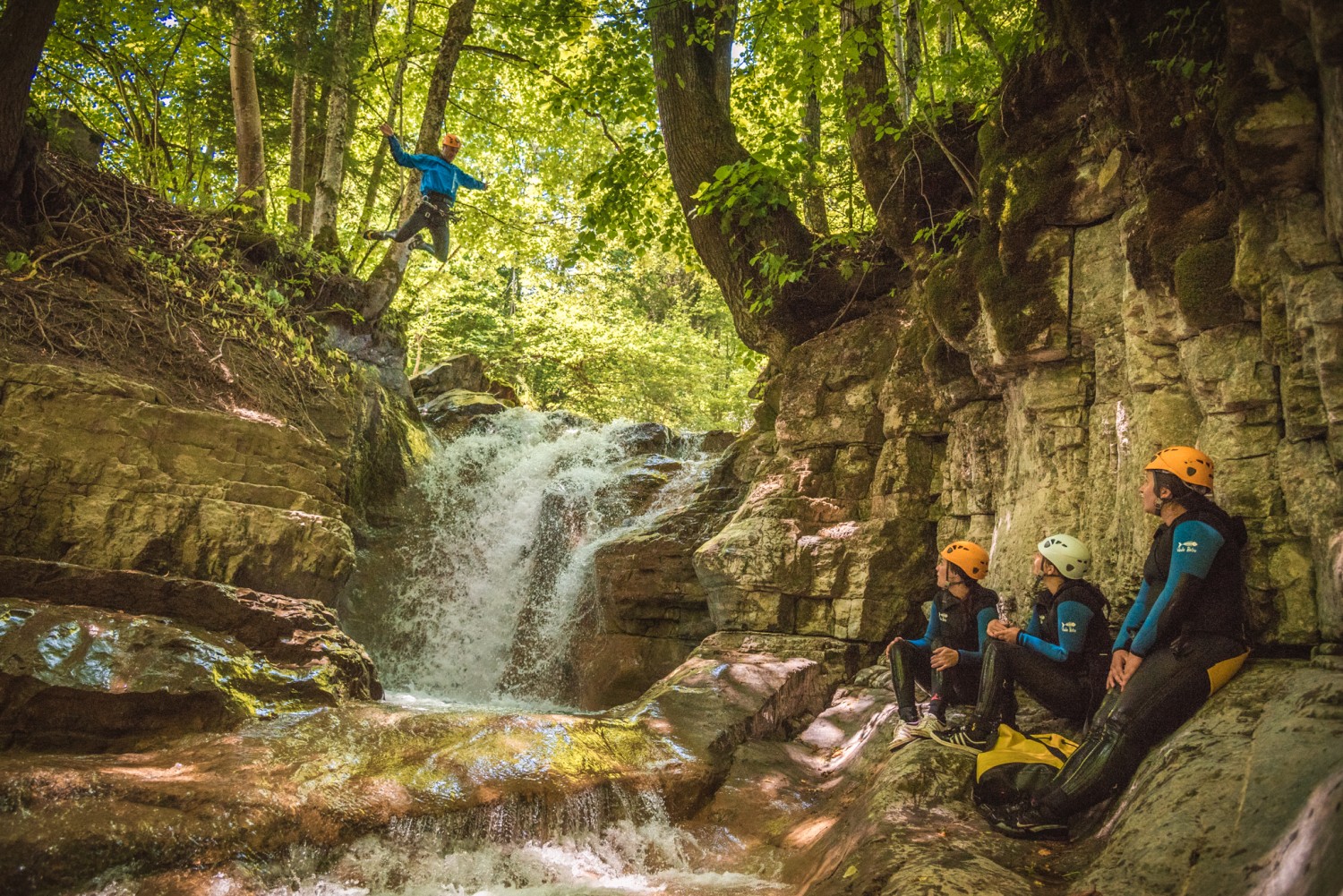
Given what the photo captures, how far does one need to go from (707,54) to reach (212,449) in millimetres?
7602

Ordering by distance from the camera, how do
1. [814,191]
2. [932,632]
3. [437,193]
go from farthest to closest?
[814,191] → [437,193] → [932,632]

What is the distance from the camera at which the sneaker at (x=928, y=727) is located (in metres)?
4.87

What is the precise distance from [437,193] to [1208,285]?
813 cm

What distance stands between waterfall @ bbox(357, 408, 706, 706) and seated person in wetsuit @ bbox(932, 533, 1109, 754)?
6.09 meters

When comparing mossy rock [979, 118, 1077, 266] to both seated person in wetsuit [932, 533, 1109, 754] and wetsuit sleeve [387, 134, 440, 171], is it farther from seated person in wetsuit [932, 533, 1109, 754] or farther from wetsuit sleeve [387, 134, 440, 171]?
wetsuit sleeve [387, 134, 440, 171]

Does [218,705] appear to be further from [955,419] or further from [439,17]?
[439,17]

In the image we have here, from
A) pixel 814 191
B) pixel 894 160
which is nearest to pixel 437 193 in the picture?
pixel 814 191

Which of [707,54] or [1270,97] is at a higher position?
[707,54]

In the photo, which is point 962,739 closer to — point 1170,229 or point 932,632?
point 932,632

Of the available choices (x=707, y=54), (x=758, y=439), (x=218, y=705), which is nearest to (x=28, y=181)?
(x=218, y=705)

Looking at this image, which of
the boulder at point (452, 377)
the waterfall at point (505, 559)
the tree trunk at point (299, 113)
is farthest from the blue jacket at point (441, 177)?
the boulder at point (452, 377)

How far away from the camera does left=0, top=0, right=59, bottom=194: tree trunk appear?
5.81m

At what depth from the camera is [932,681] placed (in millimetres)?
5445

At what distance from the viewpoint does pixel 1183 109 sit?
457 cm
